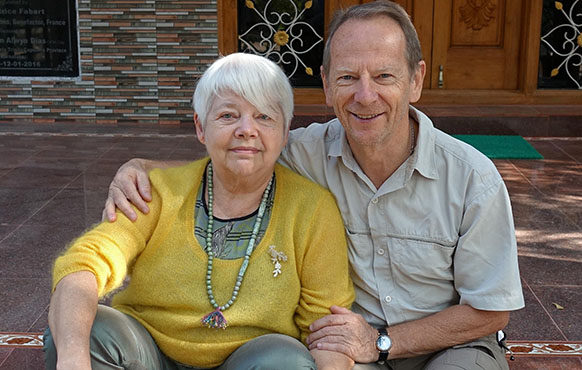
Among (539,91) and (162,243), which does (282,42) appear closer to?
(539,91)

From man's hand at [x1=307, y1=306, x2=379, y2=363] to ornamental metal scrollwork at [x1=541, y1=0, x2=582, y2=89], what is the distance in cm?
548

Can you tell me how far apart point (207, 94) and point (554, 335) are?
5.80ft

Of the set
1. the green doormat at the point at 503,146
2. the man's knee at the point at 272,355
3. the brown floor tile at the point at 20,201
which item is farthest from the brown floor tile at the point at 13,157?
the man's knee at the point at 272,355

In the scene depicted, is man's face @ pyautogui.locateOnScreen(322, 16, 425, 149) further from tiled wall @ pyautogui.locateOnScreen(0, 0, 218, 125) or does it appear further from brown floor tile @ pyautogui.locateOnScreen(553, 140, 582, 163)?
tiled wall @ pyautogui.locateOnScreen(0, 0, 218, 125)

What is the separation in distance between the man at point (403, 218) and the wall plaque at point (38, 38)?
4.99 m

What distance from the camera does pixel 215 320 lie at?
2.14m

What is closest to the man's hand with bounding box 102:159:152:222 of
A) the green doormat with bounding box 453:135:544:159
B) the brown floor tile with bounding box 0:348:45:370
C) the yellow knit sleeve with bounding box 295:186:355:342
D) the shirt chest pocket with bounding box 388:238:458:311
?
the yellow knit sleeve with bounding box 295:186:355:342

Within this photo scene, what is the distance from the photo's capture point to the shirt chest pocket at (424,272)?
7.32 feet

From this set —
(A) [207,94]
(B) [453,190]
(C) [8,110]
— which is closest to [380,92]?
(B) [453,190]

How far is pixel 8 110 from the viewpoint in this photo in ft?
23.3

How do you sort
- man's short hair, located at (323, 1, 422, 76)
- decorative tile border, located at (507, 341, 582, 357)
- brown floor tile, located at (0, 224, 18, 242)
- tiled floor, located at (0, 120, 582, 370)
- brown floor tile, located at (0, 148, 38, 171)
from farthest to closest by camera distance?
1. brown floor tile, located at (0, 148, 38, 171)
2. brown floor tile, located at (0, 224, 18, 242)
3. tiled floor, located at (0, 120, 582, 370)
4. decorative tile border, located at (507, 341, 582, 357)
5. man's short hair, located at (323, 1, 422, 76)

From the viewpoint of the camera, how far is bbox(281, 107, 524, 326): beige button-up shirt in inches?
85.0

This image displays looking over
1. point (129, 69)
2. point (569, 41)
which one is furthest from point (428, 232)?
point (569, 41)

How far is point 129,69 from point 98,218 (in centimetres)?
274
